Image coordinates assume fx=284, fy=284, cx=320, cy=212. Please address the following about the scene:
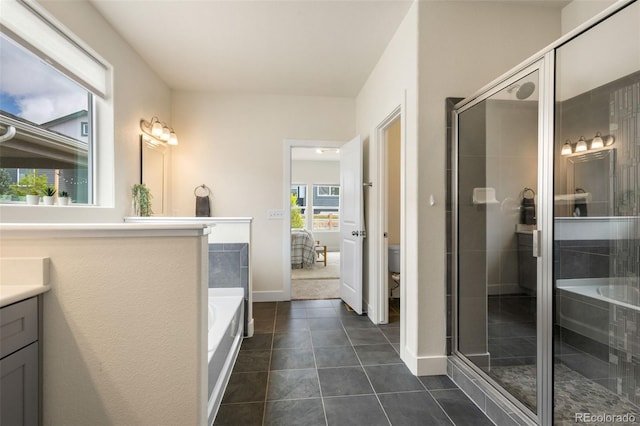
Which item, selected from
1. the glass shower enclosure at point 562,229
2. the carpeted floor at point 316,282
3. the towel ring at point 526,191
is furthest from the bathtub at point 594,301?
the carpeted floor at point 316,282

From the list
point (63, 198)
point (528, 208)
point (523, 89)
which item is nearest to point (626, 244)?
point (528, 208)

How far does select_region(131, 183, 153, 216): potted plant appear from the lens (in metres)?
2.76

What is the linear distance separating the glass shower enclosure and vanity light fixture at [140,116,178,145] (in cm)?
294

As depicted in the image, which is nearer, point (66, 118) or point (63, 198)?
point (63, 198)

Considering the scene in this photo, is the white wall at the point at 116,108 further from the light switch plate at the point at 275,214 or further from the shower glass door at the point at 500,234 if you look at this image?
the shower glass door at the point at 500,234

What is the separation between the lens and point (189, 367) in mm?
1114

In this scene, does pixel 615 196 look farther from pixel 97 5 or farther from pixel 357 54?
pixel 97 5

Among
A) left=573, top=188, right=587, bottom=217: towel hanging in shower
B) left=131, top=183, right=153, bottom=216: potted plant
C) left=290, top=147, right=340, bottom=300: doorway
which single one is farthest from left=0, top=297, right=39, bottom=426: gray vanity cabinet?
left=290, top=147, right=340, bottom=300: doorway

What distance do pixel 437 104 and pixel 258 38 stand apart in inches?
65.8

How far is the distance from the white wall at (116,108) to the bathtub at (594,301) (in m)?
3.11

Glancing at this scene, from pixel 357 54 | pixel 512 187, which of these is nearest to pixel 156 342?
pixel 512 187

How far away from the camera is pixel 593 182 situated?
1.59 metres

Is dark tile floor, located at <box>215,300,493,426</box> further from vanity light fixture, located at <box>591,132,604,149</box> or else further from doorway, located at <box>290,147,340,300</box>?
doorway, located at <box>290,147,340,300</box>

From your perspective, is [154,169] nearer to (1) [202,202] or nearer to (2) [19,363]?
(1) [202,202]
